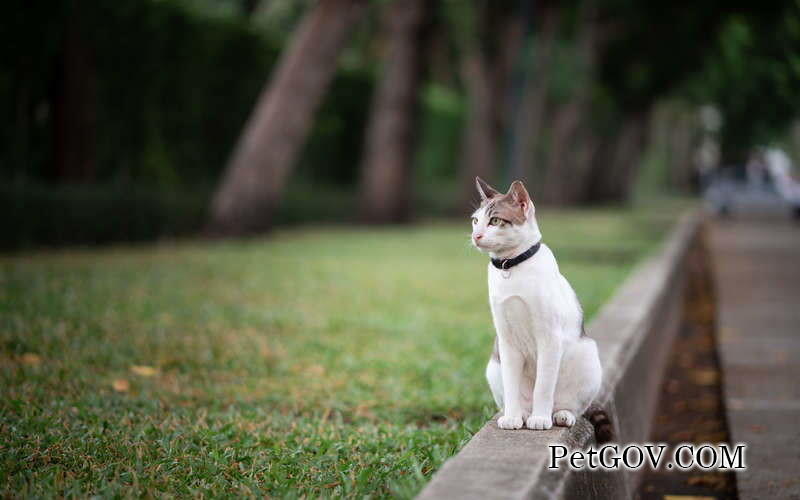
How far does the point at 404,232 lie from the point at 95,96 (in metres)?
7.33

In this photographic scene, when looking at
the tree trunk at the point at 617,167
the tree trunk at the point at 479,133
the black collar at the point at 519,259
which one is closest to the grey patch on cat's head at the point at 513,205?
the black collar at the point at 519,259

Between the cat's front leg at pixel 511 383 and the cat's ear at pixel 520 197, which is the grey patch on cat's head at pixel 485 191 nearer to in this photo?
the cat's ear at pixel 520 197

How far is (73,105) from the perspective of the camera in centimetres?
1354

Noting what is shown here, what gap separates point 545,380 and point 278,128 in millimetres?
12671

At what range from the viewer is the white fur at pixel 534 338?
3.38 m

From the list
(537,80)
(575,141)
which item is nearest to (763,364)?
(537,80)

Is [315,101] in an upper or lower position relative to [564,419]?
upper

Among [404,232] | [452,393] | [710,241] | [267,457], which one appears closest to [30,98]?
[404,232]

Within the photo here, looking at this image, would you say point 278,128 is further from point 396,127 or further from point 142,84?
point 396,127

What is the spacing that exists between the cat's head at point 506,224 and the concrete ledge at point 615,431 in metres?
0.69

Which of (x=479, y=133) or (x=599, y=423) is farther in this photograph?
(x=479, y=133)

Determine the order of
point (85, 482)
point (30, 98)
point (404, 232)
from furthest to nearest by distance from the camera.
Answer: point (404, 232), point (30, 98), point (85, 482)

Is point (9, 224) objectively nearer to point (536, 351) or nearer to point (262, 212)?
point (262, 212)

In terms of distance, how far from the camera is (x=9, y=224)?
11.9 meters
